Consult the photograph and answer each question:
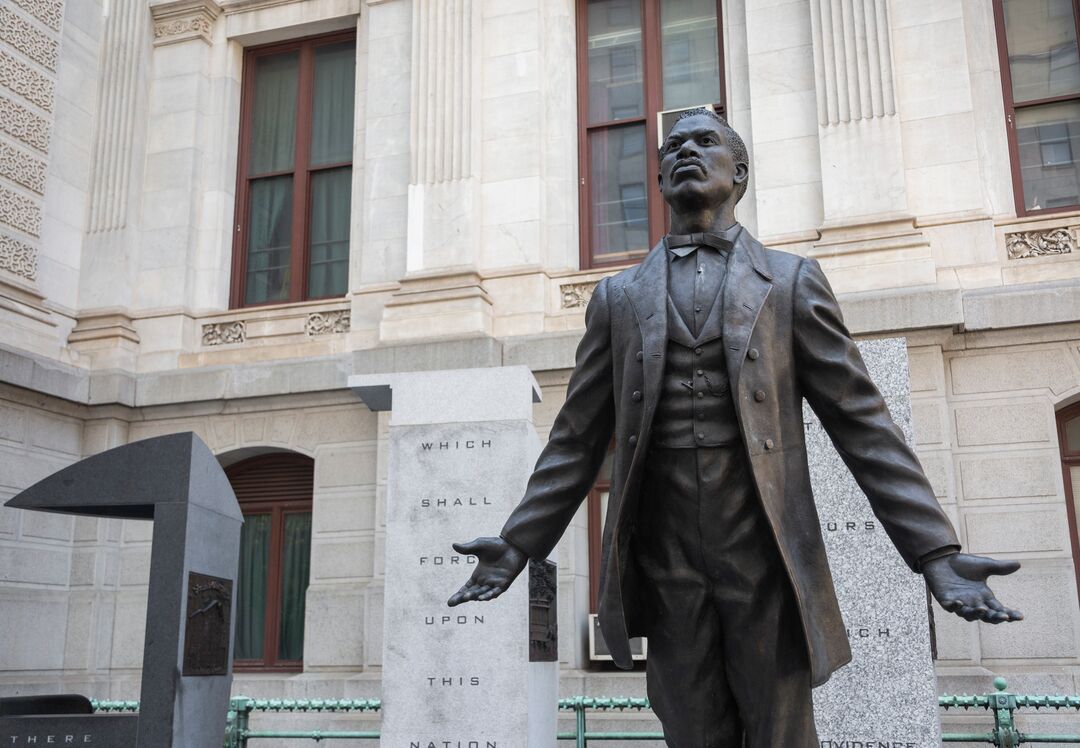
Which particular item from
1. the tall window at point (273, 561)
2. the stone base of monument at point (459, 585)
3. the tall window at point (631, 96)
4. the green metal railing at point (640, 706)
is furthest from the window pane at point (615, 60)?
the green metal railing at point (640, 706)

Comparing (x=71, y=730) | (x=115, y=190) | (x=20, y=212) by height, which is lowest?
(x=71, y=730)

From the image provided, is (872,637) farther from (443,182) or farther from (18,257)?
(18,257)

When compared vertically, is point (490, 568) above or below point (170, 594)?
below

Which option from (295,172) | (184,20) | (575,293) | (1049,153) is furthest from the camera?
(184,20)

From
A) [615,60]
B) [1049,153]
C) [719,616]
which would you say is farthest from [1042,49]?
[719,616]

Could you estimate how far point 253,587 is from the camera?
14367 mm

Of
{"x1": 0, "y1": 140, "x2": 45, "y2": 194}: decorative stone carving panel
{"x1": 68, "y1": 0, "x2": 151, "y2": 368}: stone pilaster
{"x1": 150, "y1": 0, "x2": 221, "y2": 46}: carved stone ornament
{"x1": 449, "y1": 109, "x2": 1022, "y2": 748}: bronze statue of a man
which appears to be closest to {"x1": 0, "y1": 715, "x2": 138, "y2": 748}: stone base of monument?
{"x1": 449, "y1": 109, "x2": 1022, "y2": 748}: bronze statue of a man

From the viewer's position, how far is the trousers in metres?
3.03

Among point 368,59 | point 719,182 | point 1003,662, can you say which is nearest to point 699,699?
point 719,182

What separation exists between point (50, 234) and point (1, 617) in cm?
503

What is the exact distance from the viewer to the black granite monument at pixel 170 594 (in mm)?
7387

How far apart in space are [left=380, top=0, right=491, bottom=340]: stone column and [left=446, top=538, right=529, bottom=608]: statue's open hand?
969 cm

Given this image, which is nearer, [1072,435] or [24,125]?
[1072,435]

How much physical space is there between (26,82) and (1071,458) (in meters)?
13.5
